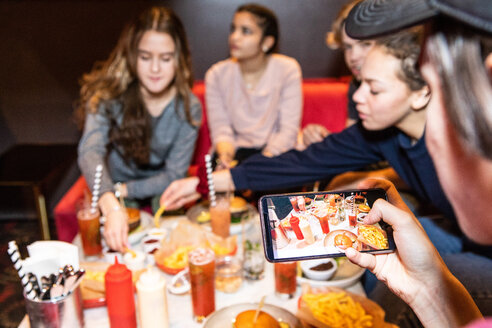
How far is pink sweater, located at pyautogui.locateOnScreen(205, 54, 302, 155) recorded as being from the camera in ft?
9.55

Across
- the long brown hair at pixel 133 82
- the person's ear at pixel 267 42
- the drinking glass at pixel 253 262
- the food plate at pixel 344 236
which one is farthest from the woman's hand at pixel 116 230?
the person's ear at pixel 267 42

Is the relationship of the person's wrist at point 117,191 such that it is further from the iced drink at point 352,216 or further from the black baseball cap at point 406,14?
the black baseball cap at point 406,14

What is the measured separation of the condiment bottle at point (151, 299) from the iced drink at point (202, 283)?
0.10m

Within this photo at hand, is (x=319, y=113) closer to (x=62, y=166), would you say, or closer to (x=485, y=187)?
(x=62, y=166)

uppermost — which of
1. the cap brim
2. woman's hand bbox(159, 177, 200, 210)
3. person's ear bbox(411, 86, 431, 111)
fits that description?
the cap brim

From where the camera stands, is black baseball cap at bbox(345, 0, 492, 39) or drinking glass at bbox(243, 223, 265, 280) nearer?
black baseball cap at bbox(345, 0, 492, 39)

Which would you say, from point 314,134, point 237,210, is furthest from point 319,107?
point 237,210

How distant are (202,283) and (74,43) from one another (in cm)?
272

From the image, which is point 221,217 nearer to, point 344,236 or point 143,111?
point 344,236

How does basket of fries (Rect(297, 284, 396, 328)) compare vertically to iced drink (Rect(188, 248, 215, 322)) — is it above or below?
below

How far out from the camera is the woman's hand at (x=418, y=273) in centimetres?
91

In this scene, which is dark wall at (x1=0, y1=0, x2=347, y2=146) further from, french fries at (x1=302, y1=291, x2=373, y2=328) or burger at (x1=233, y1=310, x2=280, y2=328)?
burger at (x1=233, y1=310, x2=280, y2=328)

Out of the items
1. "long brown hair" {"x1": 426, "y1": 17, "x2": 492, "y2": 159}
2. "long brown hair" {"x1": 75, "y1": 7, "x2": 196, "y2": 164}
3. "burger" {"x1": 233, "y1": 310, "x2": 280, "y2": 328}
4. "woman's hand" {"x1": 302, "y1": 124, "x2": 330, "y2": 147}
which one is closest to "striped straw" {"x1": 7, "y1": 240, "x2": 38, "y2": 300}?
"burger" {"x1": 233, "y1": 310, "x2": 280, "y2": 328}

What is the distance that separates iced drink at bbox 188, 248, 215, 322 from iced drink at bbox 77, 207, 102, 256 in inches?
19.1
